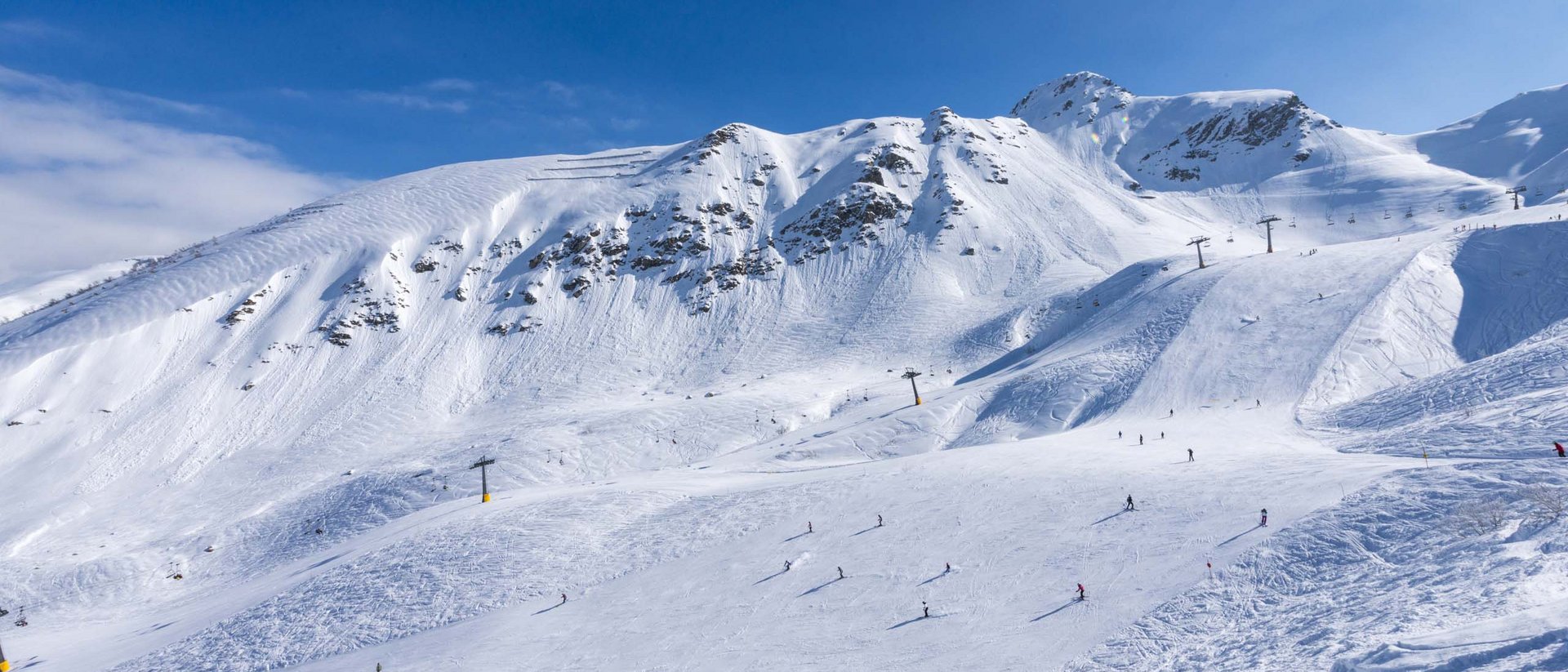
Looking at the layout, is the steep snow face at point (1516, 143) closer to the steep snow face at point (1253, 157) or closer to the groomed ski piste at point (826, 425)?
the groomed ski piste at point (826, 425)

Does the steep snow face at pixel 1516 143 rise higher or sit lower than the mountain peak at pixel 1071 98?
lower

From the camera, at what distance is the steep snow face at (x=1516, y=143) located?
8262cm

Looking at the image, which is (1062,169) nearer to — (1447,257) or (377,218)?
(1447,257)

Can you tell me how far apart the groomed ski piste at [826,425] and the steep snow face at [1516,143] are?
1134mm

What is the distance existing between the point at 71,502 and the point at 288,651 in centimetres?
4290

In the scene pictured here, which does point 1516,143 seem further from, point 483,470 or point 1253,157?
point 483,470

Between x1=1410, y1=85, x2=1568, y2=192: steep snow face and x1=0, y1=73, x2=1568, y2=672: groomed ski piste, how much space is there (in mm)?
1134

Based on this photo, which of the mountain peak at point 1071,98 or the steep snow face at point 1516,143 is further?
the mountain peak at point 1071,98

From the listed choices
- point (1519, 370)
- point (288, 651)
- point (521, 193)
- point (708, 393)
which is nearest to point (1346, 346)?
point (1519, 370)

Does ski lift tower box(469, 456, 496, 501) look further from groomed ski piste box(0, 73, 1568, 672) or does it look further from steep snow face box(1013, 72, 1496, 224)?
steep snow face box(1013, 72, 1496, 224)

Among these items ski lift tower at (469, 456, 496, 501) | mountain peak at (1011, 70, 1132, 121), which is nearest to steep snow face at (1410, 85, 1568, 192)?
mountain peak at (1011, 70, 1132, 121)

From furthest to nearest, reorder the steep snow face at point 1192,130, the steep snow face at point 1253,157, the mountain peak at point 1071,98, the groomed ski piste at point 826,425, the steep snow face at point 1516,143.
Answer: the mountain peak at point 1071,98, the steep snow face at point 1192,130, the steep snow face at point 1253,157, the steep snow face at point 1516,143, the groomed ski piste at point 826,425

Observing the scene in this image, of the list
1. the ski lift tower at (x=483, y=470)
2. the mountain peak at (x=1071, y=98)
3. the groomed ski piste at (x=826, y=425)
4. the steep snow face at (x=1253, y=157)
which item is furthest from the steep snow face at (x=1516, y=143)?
the ski lift tower at (x=483, y=470)

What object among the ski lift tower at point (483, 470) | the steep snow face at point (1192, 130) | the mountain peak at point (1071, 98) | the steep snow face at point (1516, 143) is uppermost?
the mountain peak at point (1071, 98)
